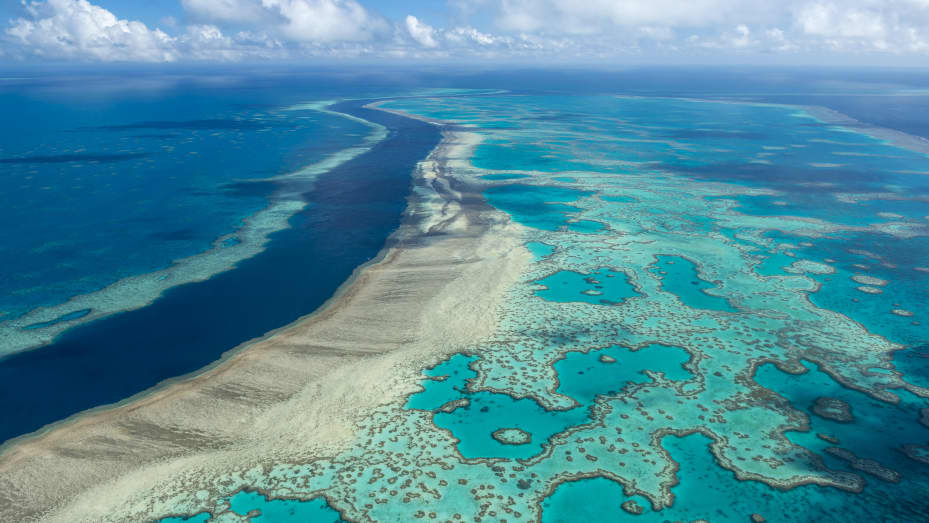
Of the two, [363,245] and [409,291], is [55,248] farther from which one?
[409,291]

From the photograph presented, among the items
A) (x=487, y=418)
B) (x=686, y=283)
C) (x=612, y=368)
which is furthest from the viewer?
(x=686, y=283)

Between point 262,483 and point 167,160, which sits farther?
point 167,160

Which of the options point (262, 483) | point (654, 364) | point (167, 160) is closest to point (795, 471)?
point (654, 364)

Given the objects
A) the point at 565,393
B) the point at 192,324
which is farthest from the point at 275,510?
the point at 192,324

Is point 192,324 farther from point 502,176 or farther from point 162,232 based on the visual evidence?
point 502,176

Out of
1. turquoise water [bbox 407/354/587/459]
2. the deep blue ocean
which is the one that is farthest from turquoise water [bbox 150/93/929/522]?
the deep blue ocean

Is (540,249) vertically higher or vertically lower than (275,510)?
higher

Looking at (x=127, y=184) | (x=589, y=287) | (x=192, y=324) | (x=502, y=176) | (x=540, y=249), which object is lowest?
(x=192, y=324)
